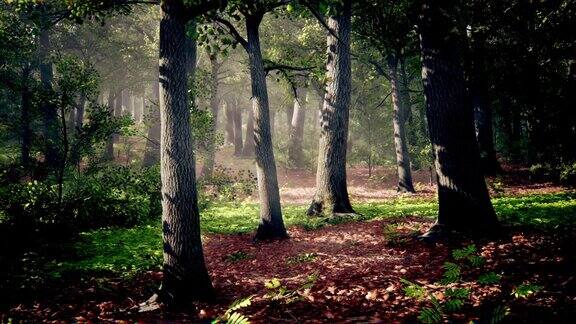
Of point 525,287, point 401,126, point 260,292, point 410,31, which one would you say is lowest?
point 260,292

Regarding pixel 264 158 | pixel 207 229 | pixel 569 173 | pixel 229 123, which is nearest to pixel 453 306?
pixel 264 158

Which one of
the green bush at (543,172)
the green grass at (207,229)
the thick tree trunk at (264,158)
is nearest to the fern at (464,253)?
the green grass at (207,229)

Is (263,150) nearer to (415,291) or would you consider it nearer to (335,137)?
(335,137)

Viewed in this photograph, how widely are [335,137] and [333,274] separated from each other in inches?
226

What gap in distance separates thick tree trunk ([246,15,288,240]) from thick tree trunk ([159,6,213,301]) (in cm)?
358

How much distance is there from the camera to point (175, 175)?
5234 mm

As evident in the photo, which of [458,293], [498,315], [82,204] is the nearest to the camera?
[498,315]

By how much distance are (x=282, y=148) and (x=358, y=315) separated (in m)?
26.8

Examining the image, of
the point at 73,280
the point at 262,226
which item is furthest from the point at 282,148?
the point at 73,280

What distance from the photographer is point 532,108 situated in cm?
1337

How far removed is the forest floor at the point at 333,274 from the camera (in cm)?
410

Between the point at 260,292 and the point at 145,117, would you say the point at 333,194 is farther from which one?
the point at 145,117

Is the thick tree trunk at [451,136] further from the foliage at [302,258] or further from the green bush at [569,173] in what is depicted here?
the green bush at [569,173]

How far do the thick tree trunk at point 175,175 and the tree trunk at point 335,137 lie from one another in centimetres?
624
